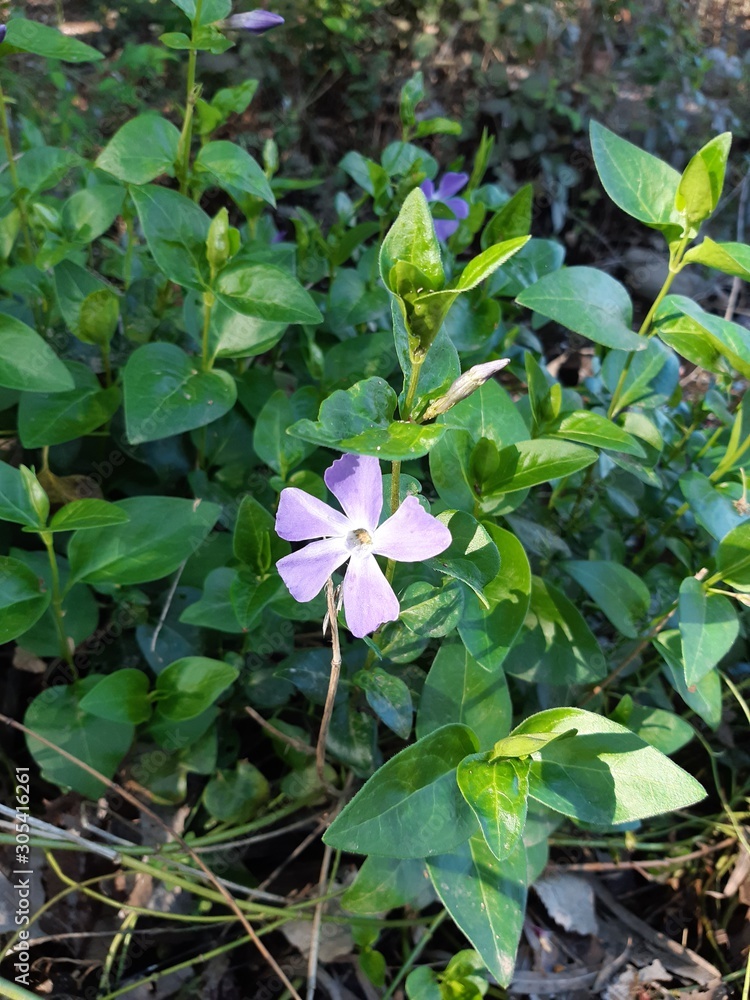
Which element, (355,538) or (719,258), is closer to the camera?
(355,538)

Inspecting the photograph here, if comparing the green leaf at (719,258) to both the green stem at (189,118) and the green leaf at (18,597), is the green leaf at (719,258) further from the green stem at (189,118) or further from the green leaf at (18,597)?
the green leaf at (18,597)

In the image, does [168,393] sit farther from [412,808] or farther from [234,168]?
[412,808]

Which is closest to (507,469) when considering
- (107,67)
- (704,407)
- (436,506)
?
(436,506)

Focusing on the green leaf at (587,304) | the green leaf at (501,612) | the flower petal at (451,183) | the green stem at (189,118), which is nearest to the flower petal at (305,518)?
the green leaf at (501,612)

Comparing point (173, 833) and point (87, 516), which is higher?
point (87, 516)

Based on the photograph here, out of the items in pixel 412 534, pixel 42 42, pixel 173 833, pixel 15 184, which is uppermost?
pixel 42 42

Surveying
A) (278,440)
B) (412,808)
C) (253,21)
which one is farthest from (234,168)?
(412,808)
